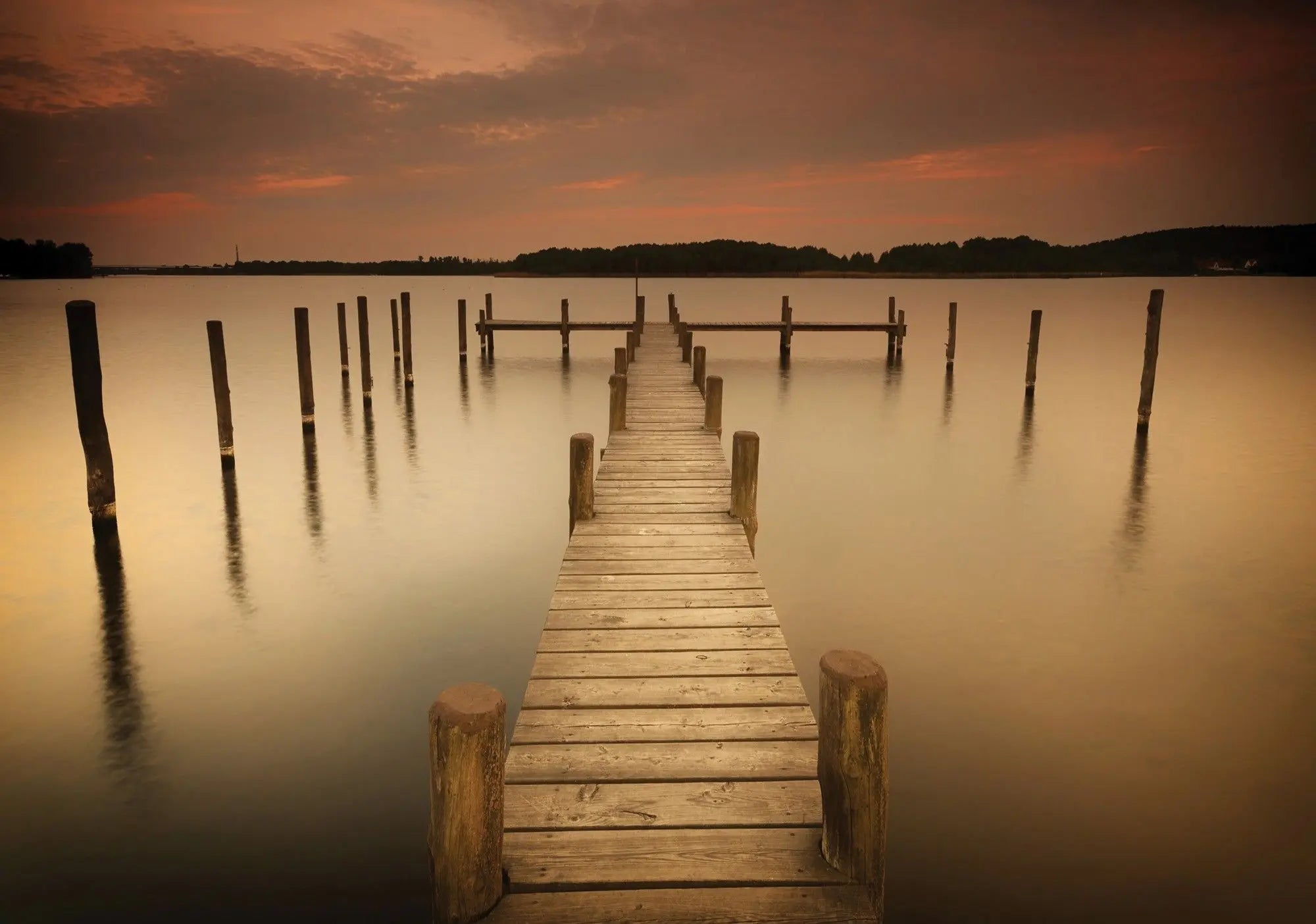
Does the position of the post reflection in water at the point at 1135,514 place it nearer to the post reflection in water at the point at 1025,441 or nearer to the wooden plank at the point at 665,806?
the post reflection in water at the point at 1025,441

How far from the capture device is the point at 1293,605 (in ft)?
29.6

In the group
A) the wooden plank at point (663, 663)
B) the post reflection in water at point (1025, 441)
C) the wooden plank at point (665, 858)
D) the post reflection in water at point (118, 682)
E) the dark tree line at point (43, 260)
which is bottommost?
the post reflection in water at point (118, 682)

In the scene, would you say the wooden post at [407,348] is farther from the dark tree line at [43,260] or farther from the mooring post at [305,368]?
the dark tree line at [43,260]

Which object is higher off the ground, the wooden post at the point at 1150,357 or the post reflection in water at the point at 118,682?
the wooden post at the point at 1150,357

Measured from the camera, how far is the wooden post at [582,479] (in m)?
7.38

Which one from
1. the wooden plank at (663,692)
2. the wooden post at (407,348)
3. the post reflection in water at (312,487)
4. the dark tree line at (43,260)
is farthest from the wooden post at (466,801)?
the dark tree line at (43,260)

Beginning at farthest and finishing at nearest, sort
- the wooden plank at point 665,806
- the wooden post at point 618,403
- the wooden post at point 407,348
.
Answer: the wooden post at point 407,348 < the wooden post at point 618,403 < the wooden plank at point 665,806

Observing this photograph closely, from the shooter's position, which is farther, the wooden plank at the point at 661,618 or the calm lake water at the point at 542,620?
the wooden plank at the point at 661,618

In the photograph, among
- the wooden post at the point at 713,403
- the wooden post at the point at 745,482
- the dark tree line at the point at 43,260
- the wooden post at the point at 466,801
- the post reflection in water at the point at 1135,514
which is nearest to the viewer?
the wooden post at the point at 466,801

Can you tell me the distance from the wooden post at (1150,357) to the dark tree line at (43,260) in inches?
5688

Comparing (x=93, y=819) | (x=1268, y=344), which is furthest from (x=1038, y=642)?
(x=1268, y=344)

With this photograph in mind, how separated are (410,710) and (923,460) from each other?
1230 centimetres

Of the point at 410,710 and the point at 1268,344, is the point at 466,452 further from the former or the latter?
the point at 1268,344

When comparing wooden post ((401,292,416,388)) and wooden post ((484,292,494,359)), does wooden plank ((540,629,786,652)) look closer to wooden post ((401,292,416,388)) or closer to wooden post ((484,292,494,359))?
wooden post ((401,292,416,388))
